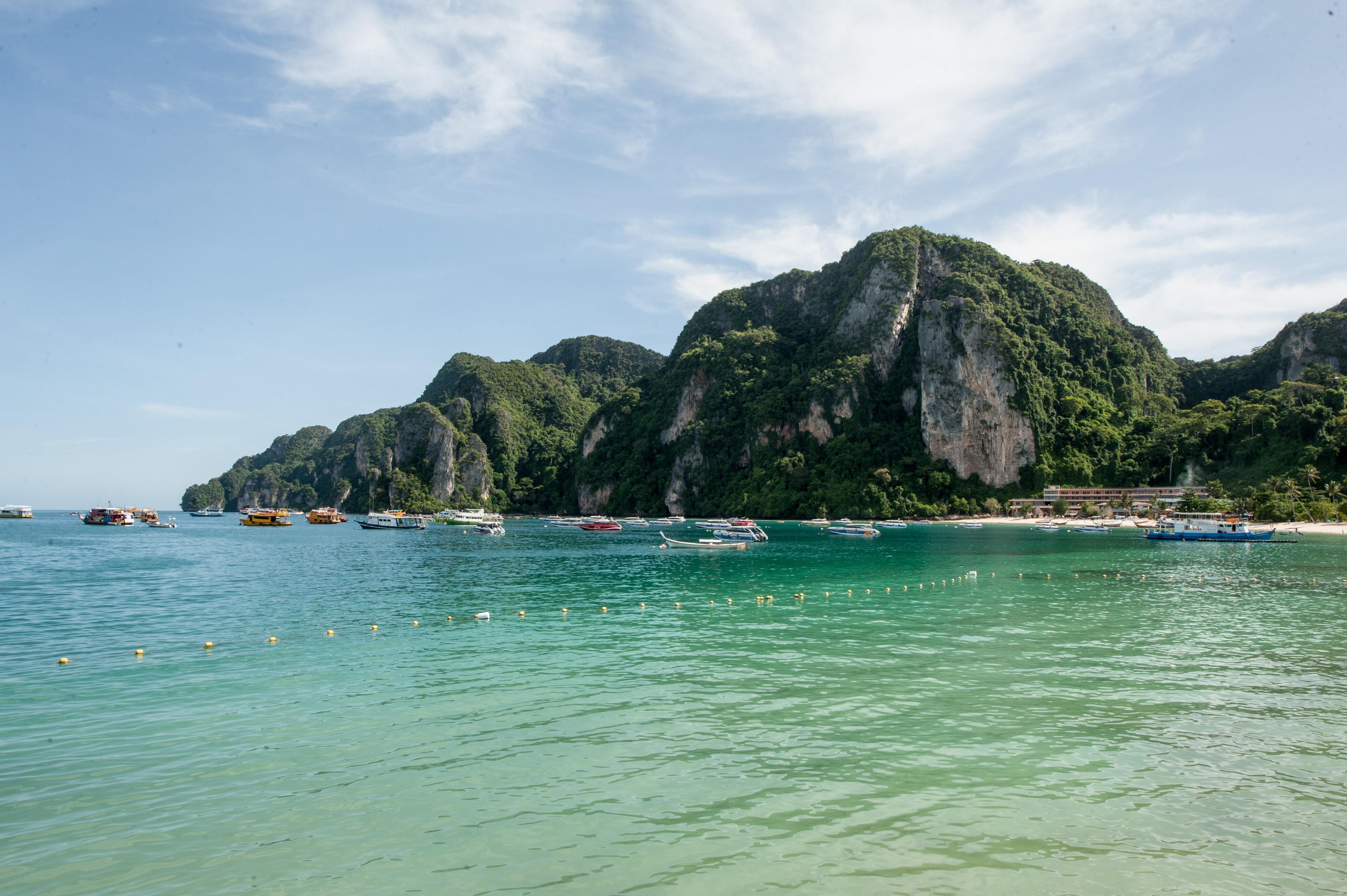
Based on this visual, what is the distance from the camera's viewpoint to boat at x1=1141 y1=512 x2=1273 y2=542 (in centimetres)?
7219

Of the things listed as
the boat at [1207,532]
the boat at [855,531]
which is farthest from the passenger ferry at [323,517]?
the boat at [1207,532]

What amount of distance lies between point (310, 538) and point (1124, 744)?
9544 centimetres

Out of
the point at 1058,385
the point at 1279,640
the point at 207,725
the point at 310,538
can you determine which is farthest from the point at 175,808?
the point at 1058,385

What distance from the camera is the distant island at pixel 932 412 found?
5384 inches

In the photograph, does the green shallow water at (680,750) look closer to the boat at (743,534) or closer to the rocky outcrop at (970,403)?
the boat at (743,534)

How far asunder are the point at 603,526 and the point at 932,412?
80.9m

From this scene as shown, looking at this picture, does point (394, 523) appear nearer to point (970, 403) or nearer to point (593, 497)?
point (593, 497)

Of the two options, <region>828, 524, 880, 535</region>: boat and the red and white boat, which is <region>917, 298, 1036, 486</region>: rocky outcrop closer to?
<region>828, 524, 880, 535</region>: boat

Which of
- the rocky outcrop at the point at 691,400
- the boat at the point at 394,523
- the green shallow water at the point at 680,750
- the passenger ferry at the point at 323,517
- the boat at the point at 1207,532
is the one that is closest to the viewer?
the green shallow water at the point at 680,750

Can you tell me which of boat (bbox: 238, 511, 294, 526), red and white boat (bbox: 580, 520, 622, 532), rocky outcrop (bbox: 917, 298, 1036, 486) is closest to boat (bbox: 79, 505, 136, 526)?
boat (bbox: 238, 511, 294, 526)

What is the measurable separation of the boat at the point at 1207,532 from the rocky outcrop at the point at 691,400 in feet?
388

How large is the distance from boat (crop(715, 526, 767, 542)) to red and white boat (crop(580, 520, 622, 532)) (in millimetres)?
28749

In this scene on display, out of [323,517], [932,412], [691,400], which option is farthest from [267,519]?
[932,412]

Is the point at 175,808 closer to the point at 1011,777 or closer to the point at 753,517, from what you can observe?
the point at 1011,777
